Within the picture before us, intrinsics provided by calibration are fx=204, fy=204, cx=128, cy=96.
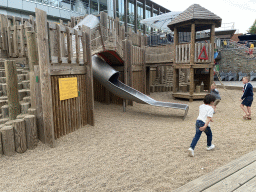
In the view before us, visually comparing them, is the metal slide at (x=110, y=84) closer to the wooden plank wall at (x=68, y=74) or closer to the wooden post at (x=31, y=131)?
the wooden plank wall at (x=68, y=74)

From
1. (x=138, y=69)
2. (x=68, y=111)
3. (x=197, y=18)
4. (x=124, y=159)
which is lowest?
(x=124, y=159)

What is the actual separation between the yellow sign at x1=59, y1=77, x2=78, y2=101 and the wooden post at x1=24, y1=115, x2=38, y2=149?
104 centimetres

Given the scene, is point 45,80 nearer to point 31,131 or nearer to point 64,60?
point 64,60

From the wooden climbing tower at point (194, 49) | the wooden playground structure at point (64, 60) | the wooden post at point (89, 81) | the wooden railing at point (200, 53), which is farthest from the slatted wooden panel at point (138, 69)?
the wooden post at point (89, 81)

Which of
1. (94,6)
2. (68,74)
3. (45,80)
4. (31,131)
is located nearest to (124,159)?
(31,131)

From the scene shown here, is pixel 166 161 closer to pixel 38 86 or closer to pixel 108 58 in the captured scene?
pixel 38 86

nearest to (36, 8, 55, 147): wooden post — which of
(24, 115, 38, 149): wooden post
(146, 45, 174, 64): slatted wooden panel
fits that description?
(24, 115, 38, 149): wooden post

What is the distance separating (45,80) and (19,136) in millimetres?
1388

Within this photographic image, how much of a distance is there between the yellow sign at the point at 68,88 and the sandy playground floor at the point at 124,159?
1.12m

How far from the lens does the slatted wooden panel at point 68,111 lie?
549 centimetres

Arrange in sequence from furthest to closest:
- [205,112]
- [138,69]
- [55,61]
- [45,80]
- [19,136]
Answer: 1. [138,69]
2. [55,61]
3. [45,80]
4. [19,136]
5. [205,112]

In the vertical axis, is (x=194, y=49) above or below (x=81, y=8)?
below

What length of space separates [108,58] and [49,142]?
6.04 m

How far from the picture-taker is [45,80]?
16.0 ft
